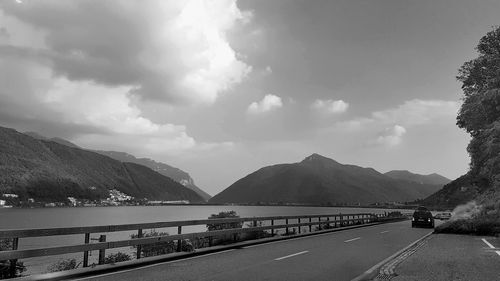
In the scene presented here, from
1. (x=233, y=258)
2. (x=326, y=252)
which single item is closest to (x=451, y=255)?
(x=326, y=252)

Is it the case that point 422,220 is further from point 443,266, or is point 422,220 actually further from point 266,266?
point 266,266

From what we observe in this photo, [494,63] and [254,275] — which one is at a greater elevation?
[494,63]

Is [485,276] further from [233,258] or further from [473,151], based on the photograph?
[473,151]

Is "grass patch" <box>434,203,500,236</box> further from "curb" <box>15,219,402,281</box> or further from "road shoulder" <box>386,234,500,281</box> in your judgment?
"curb" <box>15,219,402,281</box>

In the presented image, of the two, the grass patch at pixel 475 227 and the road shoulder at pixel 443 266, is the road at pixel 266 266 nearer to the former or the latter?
the road shoulder at pixel 443 266

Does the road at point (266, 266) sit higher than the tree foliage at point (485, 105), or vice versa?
the tree foliage at point (485, 105)

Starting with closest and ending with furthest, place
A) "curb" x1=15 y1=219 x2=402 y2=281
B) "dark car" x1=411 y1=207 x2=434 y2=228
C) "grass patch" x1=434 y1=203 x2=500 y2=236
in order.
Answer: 1. "curb" x1=15 y1=219 x2=402 y2=281
2. "grass patch" x1=434 y1=203 x2=500 y2=236
3. "dark car" x1=411 y1=207 x2=434 y2=228

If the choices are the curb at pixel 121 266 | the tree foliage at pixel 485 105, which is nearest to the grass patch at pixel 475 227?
the tree foliage at pixel 485 105

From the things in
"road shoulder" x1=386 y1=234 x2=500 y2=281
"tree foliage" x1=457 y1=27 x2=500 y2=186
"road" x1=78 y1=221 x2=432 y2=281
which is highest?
"tree foliage" x1=457 y1=27 x2=500 y2=186

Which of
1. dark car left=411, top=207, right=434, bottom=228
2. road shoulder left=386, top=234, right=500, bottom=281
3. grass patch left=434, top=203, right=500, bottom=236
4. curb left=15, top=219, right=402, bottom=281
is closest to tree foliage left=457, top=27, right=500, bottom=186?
grass patch left=434, top=203, right=500, bottom=236

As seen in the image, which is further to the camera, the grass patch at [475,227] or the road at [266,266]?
the grass patch at [475,227]

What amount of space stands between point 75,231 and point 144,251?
25.5ft

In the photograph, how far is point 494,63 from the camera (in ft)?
105

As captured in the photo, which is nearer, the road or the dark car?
the road
